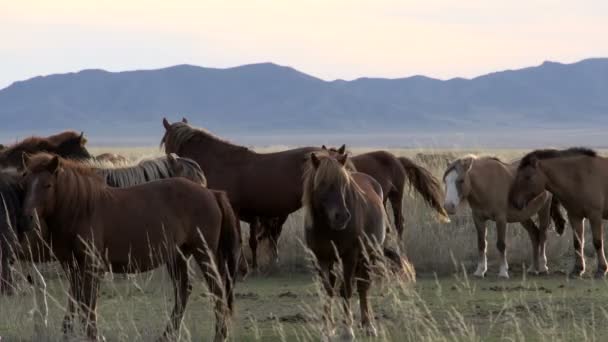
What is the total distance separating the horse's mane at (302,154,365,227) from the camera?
27.4 feet

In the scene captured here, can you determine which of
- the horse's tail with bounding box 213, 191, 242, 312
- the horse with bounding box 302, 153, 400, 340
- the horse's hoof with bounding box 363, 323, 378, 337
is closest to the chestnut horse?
the horse's tail with bounding box 213, 191, 242, 312

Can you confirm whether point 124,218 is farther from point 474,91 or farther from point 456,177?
point 474,91

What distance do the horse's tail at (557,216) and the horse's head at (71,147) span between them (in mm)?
5884

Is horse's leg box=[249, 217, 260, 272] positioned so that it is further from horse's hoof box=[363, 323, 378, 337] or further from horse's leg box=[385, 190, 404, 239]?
horse's hoof box=[363, 323, 378, 337]

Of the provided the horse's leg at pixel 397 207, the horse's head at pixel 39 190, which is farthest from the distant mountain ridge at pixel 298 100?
the horse's head at pixel 39 190

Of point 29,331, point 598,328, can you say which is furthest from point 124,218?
point 598,328

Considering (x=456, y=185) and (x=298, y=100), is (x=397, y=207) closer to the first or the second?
(x=456, y=185)

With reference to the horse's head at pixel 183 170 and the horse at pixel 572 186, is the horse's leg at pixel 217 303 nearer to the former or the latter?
the horse's head at pixel 183 170

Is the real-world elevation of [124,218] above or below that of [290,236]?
above

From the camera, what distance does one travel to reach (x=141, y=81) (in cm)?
15962

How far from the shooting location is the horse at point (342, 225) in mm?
8320

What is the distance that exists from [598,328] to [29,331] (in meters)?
4.51

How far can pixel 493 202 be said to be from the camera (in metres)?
13.4

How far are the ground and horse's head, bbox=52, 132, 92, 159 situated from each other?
166cm
